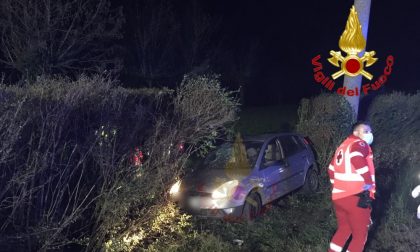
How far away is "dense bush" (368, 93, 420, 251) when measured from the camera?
773cm

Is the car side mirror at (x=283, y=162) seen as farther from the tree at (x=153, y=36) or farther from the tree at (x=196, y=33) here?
the tree at (x=196, y=33)

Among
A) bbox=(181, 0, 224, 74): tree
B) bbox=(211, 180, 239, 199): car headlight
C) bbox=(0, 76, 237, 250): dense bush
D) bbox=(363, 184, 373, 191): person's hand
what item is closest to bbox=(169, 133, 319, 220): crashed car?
bbox=(211, 180, 239, 199): car headlight

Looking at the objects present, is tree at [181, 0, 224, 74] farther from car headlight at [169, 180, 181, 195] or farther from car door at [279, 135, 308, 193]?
car headlight at [169, 180, 181, 195]

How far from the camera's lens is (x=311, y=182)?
9609mm

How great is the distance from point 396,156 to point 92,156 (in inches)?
344

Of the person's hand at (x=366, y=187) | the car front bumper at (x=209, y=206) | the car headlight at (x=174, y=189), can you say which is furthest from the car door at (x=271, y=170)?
the person's hand at (x=366, y=187)

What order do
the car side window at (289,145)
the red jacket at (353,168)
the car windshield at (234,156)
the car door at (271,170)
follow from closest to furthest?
1. the red jacket at (353,168)
2. the car door at (271,170)
3. the car windshield at (234,156)
4. the car side window at (289,145)

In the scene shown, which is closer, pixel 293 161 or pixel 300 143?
pixel 293 161

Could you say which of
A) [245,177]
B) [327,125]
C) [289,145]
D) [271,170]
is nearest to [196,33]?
[327,125]

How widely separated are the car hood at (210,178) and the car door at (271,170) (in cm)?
38

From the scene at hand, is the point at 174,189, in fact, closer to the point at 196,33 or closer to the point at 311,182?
the point at 311,182

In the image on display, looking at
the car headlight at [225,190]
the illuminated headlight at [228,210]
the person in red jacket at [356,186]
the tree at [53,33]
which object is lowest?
the illuminated headlight at [228,210]

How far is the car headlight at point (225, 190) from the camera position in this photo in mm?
7637

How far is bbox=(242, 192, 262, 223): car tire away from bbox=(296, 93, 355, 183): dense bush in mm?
2690
